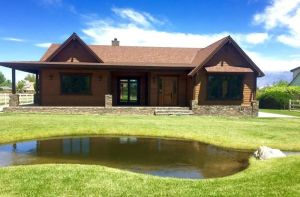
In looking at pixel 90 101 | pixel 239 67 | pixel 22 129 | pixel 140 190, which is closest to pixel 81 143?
pixel 22 129

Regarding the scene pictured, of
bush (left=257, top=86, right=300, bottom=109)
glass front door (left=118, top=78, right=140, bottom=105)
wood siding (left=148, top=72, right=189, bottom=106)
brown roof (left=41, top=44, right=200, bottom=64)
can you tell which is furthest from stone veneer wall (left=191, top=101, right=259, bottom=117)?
bush (left=257, top=86, right=300, bottom=109)

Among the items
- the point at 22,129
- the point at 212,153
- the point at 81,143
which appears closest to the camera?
the point at 212,153

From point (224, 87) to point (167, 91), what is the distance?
4653mm

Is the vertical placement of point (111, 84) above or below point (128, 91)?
above

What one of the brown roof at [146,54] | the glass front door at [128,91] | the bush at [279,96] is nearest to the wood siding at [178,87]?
the brown roof at [146,54]

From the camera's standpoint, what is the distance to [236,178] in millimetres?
7281

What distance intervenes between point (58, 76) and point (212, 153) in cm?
1592

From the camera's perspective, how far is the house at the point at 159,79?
880 inches

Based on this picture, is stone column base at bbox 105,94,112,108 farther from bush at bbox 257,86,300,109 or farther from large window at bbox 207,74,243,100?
bush at bbox 257,86,300,109

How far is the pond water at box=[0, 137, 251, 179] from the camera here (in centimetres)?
862

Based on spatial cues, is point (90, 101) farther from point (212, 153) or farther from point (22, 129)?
point (212, 153)

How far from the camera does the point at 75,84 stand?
76.3ft

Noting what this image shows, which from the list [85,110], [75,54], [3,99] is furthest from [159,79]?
[3,99]

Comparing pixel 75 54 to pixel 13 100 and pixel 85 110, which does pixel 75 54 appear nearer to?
pixel 85 110
